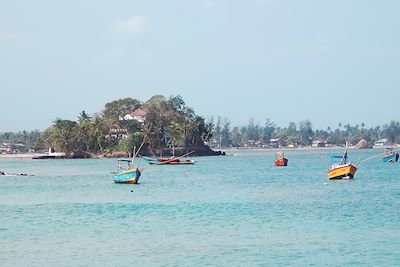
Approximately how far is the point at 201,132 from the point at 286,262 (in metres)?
116

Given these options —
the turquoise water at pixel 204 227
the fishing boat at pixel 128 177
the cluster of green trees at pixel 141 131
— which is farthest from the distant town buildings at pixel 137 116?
the turquoise water at pixel 204 227

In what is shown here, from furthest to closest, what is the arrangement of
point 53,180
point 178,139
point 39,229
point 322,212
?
point 178,139
point 53,180
point 322,212
point 39,229

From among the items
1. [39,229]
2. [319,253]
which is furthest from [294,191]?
[319,253]

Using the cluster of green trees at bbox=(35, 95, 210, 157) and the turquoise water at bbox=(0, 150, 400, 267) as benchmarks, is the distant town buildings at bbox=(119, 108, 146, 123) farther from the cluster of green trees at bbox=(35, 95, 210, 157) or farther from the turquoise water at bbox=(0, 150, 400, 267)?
the turquoise water at bbox=(0, 150, 400, 267)

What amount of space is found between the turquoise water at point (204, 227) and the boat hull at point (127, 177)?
18.9ft

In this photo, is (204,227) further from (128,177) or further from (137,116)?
(137,116)

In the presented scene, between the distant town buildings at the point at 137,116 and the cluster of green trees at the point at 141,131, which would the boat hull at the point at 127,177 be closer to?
the cluster of green trees at the point at 141,131

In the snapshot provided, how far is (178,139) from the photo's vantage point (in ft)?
440

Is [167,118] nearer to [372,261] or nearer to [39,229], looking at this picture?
[39,229]

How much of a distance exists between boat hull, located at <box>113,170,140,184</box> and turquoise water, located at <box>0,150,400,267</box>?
5764mm

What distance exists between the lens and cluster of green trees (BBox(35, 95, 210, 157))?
5226 inches

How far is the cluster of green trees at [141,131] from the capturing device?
133 metres

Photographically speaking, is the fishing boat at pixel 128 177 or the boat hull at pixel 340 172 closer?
the boat hull at pixel 340 172

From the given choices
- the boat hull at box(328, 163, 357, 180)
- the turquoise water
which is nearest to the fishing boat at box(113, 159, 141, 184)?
the turquoise water
